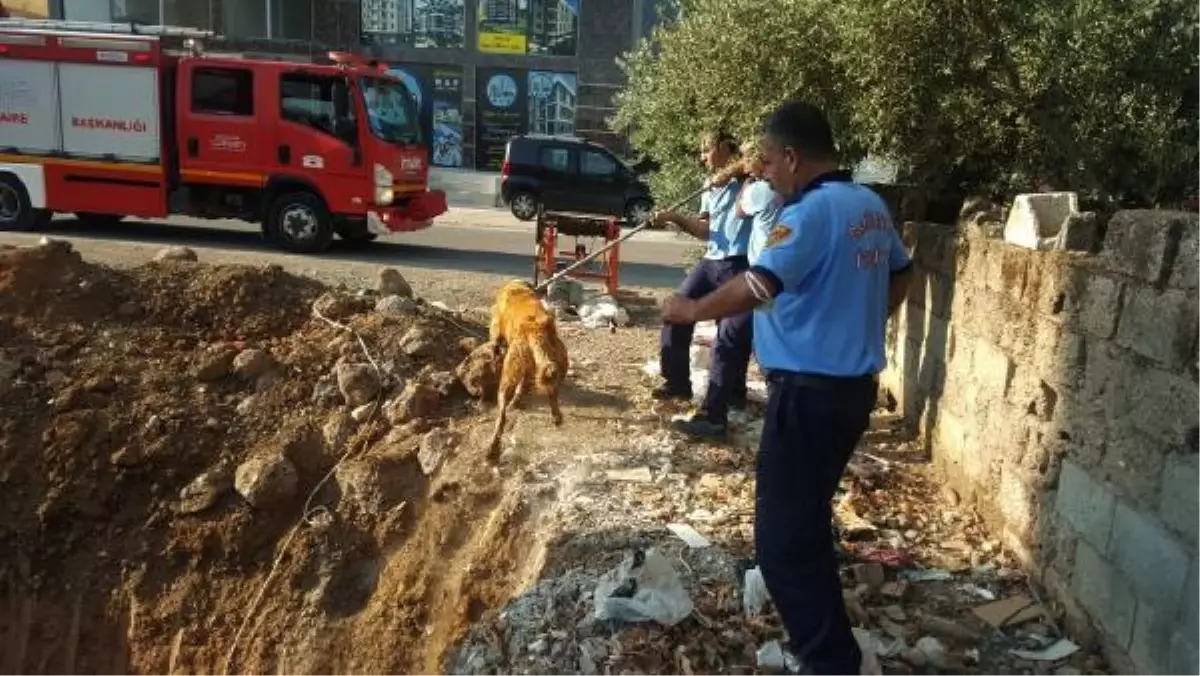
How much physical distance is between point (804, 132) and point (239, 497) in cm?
401

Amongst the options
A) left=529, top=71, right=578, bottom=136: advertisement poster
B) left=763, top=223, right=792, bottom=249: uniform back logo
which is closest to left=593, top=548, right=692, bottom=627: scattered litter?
left=763, top=223, right=792, bottom=249: uniform back logo

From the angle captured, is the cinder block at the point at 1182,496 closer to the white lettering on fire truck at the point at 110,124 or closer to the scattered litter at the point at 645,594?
the scattered litter at the point at 645,594

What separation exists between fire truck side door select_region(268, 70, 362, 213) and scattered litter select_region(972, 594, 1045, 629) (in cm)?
1081

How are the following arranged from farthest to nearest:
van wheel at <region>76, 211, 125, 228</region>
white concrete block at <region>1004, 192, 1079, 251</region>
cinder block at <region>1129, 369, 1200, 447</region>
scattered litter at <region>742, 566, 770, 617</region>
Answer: van wheel at <region>76, 211, 125, 228</region>, white concrete block at <region>1004, 192, 1079, 251</region>, scattered litter at <region>742, 566, 770, 617</region>, cinder block at <region>1129, 369, 1200, 447</region>

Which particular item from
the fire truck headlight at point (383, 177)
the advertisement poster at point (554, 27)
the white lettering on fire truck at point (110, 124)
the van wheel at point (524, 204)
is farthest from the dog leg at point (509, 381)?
the advertisement poster at point (554, 27)

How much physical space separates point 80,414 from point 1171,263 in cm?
585

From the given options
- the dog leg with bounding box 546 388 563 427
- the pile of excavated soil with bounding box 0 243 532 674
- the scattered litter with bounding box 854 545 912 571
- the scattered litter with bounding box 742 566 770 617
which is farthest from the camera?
the dog leg with bounding box 546 388 563 427

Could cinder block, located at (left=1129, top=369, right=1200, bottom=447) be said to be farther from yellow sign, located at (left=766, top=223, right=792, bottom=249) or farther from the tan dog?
the tan dog

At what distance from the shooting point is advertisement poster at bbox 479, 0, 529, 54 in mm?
24688

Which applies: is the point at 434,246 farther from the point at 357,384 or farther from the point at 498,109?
the point at 498,109

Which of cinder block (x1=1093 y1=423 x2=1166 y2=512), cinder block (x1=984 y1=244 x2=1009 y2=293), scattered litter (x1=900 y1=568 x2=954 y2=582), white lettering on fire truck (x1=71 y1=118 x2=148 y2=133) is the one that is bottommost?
scattered litter (x1=900 y1=568 x2=954 y2=582)

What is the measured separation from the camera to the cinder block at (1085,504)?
343 cm

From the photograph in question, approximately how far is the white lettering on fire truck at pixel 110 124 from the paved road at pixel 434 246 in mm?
1566

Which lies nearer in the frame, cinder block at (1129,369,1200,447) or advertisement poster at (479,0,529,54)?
cinder block at (1129,369,1200,447)
